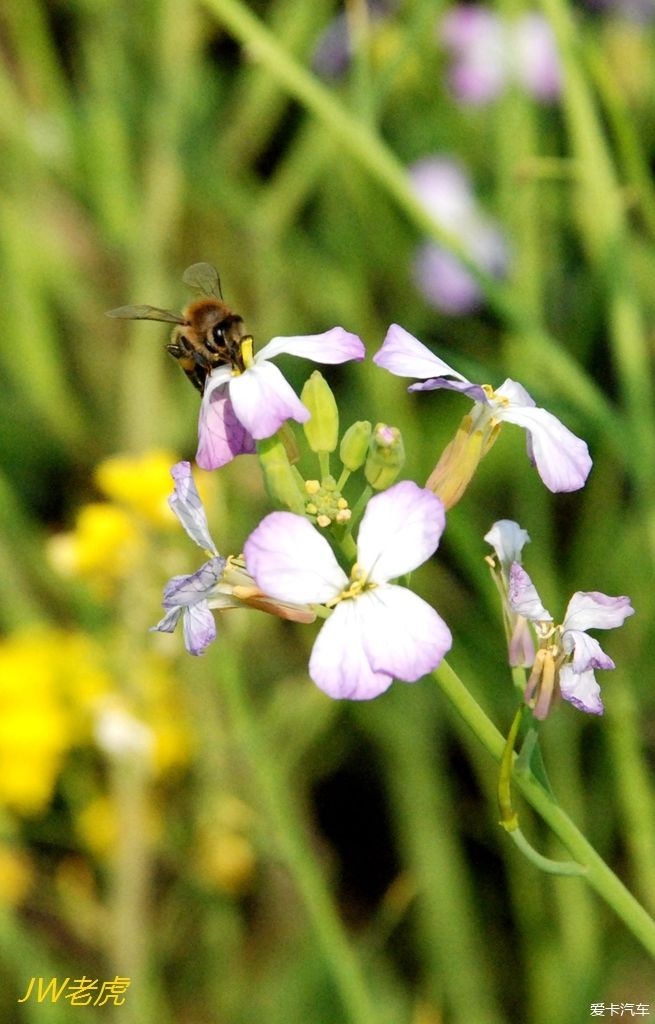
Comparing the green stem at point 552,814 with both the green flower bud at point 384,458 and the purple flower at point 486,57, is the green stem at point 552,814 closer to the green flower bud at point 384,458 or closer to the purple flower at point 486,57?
the green flower bud at point 384,458

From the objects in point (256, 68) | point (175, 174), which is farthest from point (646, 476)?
point (256, 68)

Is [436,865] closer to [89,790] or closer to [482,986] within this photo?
[482,986]

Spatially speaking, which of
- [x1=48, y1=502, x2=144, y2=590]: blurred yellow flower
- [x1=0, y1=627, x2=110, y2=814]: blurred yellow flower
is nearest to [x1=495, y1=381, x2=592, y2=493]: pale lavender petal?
[x1=48, y1=502, x2=144, y2=590]: blurred yellow flower

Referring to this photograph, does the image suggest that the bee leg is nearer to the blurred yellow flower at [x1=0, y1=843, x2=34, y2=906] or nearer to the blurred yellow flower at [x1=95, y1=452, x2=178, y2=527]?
the blurred yellow flower at [x1=95, y1=452, x2=178, y2=527]

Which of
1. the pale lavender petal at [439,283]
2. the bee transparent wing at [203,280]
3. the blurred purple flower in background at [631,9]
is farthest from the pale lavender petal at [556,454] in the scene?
the blurred purple flower in background at [631,9]

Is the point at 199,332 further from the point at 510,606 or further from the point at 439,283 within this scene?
the point at 439,283

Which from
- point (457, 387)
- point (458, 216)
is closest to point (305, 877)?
point (457, 387)

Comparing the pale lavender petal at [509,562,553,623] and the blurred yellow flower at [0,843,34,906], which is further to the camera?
the blurred yellow flower at [0,843,34,906]
